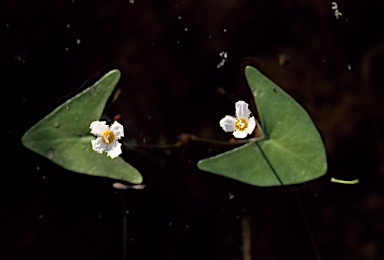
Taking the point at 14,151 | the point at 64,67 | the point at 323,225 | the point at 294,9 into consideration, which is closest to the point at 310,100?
the point at 294,9

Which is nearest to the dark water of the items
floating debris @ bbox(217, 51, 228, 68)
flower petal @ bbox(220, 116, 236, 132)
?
floating debris @ bbox(217, 51, 228, 68)

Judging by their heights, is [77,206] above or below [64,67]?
below

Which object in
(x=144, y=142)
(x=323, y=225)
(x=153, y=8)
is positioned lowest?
(x=323, y=225)

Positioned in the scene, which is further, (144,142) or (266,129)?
(144,142)

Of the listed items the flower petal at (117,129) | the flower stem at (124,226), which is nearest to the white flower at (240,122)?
the flower petal at (117,129)

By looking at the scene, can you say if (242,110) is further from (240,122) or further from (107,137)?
(107,137)

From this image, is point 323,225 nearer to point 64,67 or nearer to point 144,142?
point 144,142

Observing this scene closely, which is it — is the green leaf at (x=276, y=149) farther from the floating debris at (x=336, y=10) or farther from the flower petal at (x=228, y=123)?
the floating debris at (x=336, y=10)
